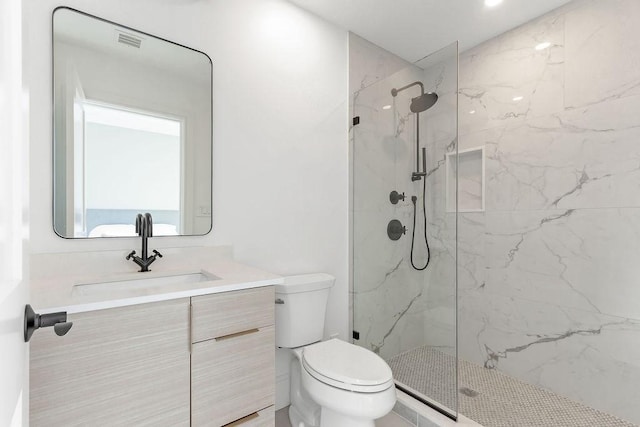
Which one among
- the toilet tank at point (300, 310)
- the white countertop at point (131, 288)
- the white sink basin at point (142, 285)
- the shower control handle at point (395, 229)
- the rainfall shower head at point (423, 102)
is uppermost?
the rainfall shower head at point (423, 102)

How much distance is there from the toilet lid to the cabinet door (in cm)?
58

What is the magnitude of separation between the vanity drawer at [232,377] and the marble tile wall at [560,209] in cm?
185

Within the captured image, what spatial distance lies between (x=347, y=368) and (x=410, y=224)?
1.00 meters

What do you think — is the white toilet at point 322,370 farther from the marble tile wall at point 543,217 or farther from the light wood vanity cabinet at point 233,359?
the marble tile wall at point 543,217

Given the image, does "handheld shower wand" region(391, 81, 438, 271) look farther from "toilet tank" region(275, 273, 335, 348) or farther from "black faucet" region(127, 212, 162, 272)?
"black faucet" region(127, 212, 162, 272)

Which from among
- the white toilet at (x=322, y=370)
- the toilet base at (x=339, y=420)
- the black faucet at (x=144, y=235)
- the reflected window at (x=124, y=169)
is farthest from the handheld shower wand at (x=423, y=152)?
the black faucet at (x=144, y=235)

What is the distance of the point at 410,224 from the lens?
205cm

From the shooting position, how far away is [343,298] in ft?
7.57

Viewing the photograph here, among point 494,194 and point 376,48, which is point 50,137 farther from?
point 494,194

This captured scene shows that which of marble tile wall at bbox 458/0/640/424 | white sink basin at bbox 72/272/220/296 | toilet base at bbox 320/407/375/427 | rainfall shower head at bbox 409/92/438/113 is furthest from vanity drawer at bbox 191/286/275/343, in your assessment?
marble tile wall at bbox 458/0/640/424

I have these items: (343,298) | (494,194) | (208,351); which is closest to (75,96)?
(208,351)

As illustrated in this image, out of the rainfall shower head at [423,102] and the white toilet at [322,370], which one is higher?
the rainfall shower head at [423,102]

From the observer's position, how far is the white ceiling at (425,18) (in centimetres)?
205

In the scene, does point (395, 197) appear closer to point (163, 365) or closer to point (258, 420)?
point (258, 420)
